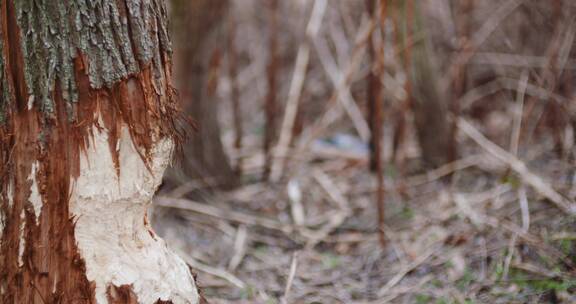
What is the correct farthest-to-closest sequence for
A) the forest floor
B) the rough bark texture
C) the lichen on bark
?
the rough bark texture, the forest floor, the lichen on bark

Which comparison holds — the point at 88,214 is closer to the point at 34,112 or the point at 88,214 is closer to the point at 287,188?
the point at 34,112

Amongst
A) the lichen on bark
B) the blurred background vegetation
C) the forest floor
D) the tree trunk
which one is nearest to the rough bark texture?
the blurred background vegetation

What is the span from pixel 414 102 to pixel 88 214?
2891 millimetres

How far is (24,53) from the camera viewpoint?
186cm

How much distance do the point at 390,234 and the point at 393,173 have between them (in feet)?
2.95

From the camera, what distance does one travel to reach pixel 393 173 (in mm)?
4418

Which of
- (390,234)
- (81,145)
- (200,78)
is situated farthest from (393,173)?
(81,145)

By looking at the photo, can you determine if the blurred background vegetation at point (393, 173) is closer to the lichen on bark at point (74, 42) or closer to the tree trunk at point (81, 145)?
the tree trunk at point (81, 145)

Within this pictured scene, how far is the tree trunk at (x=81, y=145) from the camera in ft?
6.11

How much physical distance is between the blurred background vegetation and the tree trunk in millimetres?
1046

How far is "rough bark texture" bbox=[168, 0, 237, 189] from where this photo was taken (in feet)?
12.6

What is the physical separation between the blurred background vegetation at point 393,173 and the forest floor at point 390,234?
0.03 ft

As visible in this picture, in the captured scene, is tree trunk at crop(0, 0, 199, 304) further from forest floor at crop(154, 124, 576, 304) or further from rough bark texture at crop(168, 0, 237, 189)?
rough bark texture at crop(168, 0, 237, 189)

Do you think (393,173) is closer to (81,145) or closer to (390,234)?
(390,234)
